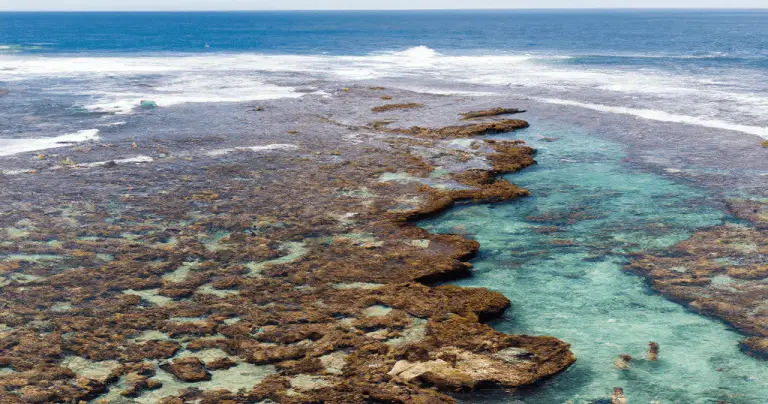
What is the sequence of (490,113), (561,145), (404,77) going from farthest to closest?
1. (404,77)
2. (490,113)
3. (561,145)

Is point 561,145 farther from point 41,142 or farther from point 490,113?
point 41,142

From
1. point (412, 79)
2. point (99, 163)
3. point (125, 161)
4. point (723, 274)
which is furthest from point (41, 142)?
point (412, 79)

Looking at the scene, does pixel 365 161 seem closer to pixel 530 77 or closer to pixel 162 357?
pixel 162 357

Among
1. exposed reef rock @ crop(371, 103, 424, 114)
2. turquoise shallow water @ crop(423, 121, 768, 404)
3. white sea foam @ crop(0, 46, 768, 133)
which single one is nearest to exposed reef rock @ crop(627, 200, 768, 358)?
turquoise shallow water @ crop(423, 121, 768, 404)

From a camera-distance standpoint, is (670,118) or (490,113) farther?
(490,113)

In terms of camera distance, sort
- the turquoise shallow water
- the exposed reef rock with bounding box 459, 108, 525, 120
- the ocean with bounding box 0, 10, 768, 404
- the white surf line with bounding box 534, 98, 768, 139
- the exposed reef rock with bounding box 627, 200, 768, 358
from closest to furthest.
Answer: the turquoise shallow water → the ocean with bounding box 0, 10, 768, 404 → the exposed reef rock with bounding box 627, 200, 768, 358 → the white surf line with bounding box 534, 98, 768, 139 → the exposed reef rock with bounding box 459, 108, 525, 120

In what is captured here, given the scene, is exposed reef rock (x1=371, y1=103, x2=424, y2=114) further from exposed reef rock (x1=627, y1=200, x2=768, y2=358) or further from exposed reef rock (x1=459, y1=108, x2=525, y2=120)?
exposed reef rock (x1=627, y1=200, x2=768, y2=358)
